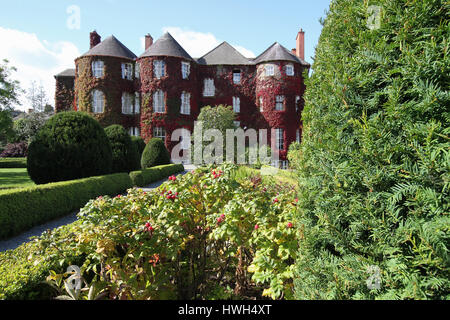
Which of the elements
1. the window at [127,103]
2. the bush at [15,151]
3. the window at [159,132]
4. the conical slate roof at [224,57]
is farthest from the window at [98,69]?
the bush at [15,151]

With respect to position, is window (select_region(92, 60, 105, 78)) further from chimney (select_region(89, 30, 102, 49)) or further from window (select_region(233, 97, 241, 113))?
window (select_region(233, 97, 241, 113))

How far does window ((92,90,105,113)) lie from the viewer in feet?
79.5

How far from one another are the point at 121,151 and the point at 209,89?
15120 mm

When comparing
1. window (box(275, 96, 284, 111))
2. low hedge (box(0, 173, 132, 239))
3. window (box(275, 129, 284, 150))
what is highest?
window (box(275, 96, 284, 111))

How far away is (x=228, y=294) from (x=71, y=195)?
6.47m

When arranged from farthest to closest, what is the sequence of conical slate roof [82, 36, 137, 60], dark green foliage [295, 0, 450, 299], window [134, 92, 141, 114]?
window [134, 92, 141, 114]
conical slate roof [82, 36, 137, 60]
dark green foliage [295, 0, 450, 299]

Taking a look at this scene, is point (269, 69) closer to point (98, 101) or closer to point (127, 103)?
point (127, 103)

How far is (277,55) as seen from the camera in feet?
82.0

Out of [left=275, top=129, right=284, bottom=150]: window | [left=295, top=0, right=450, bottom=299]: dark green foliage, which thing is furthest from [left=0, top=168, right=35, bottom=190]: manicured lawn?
[left=275, top=129, right=284, bottom=150]: window

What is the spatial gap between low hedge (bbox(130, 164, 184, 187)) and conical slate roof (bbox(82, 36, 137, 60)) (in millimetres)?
13258

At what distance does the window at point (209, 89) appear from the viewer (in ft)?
87.1

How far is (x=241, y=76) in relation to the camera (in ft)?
86.5

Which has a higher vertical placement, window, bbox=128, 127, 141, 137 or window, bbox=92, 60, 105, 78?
window, bbox=92, 60, 105, 78
